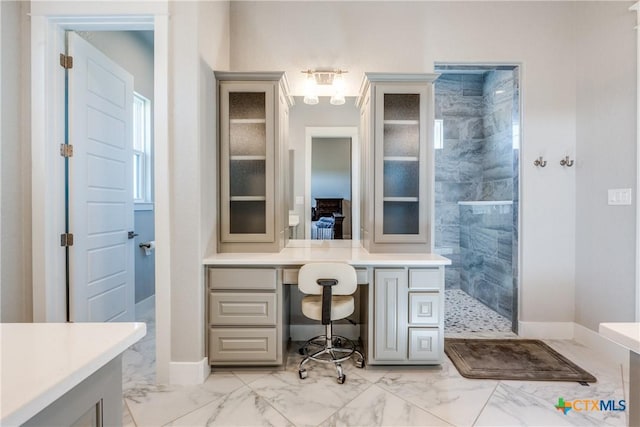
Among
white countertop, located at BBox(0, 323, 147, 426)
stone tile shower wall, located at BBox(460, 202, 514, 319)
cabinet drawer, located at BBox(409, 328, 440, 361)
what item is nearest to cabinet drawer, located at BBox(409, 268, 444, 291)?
cabinet drawer, located at BBox(409, 328, 440, 361)

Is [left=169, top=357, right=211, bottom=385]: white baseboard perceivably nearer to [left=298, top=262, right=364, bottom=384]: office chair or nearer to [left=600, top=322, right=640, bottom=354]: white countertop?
[left=298, top=262, right=364, bottom=384]: office chair

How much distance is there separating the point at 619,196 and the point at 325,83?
8.05ft

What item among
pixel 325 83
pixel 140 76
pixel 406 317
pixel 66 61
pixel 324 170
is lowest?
pixel 406 317

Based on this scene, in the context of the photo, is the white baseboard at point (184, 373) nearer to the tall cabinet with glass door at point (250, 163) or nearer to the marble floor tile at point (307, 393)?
the marble floor tile at point (307, 393)

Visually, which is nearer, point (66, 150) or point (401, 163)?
point (66, 150)

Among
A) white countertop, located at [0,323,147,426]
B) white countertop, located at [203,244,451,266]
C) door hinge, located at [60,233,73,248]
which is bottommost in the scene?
white countertop, located at [203,244,451,266]

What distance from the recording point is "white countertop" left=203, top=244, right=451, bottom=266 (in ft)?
7.26

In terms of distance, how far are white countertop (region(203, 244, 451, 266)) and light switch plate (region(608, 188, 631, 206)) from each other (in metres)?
1.37

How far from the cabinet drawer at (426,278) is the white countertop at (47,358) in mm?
1818

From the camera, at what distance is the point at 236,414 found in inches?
71.0

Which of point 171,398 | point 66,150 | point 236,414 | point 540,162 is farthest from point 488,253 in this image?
point 66,150

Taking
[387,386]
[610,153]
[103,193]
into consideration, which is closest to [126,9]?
[103,193]

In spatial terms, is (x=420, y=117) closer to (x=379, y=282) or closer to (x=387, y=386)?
(x=379, y=282)

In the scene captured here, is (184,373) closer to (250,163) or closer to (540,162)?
(250,163)
